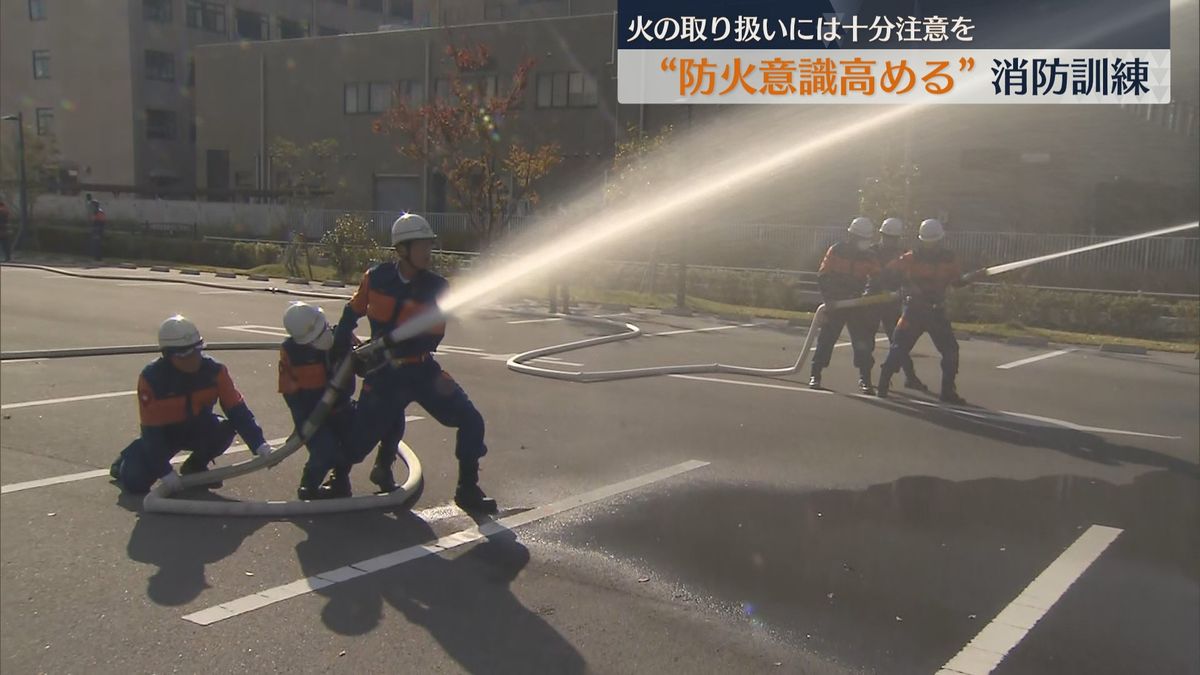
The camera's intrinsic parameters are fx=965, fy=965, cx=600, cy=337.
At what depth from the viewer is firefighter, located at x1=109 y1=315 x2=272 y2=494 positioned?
20.3ft

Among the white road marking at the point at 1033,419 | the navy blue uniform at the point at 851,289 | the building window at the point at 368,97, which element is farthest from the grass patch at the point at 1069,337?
the building window at the point at 368,97

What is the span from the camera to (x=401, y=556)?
207 inches

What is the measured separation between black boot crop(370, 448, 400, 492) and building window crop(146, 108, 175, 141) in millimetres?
53551

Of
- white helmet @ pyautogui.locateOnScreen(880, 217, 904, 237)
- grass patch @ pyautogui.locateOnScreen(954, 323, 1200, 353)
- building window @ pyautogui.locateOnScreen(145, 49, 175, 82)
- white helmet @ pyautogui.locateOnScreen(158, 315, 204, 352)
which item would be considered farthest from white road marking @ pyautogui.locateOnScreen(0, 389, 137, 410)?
building window @ pyautogui.locateOnScreen(145, 49, 175, 82)

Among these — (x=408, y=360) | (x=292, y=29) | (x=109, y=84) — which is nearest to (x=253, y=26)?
(x=292, y=29)

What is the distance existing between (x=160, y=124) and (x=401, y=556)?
55724mm

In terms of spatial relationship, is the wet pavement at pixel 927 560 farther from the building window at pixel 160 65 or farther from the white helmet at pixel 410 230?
the building window at pixel 160 65

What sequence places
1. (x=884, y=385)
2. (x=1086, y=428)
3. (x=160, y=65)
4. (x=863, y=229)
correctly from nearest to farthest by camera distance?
1. (x=1086, y=428)
2. (x=884, y=385)
3. (x=863, y=229)
4. (x=160, y=65)

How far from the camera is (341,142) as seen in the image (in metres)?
29.3

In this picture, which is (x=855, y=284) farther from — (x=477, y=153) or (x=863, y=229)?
(x=477, y=153)

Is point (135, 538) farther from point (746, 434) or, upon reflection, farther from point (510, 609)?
point (746, 434)

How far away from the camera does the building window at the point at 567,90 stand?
102 feet

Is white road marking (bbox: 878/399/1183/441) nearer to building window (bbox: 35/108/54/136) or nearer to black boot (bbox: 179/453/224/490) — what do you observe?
black boot (bbox: 179/453/224/490)

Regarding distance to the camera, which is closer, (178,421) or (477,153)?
(178,421)
